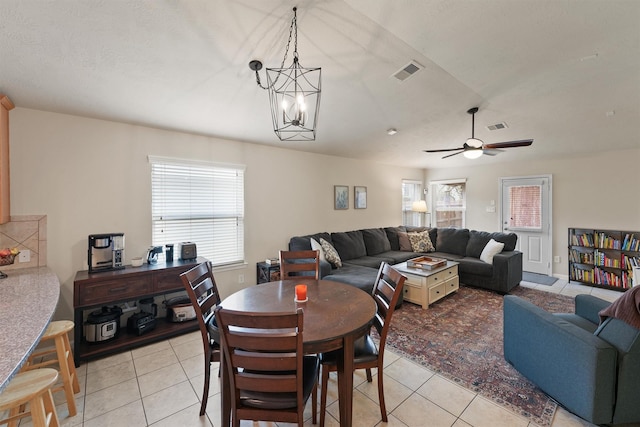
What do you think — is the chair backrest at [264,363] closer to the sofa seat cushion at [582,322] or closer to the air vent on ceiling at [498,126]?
the sofa seat cushion at [582,322]

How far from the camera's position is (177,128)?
10.6ft

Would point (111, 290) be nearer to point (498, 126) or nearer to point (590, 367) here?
point (590, 367)

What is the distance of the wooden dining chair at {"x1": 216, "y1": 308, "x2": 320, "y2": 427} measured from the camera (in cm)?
116

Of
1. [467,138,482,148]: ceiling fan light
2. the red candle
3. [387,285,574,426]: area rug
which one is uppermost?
[467,138,482,148]: ceiling fan light

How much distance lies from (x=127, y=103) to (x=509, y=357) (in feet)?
14.2

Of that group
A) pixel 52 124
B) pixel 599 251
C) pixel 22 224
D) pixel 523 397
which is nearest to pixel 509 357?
pixel 523 397

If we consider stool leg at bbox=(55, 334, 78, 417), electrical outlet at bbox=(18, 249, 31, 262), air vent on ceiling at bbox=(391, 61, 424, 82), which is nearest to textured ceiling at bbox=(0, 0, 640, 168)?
air vent on ceiling at bbox=(391, 61, 424, 82)

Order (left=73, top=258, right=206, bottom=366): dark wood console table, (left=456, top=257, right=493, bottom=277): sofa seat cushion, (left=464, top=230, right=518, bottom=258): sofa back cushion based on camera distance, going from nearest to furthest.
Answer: (left=73, top=258, right=206, bottom=366): dark wood console table → (left=456, top=257, right=493, bottom=277): sofa seat cushion → (left=464, top=230, right=518, bottom=258): sofa back cushion

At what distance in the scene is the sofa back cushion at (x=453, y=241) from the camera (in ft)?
16.8

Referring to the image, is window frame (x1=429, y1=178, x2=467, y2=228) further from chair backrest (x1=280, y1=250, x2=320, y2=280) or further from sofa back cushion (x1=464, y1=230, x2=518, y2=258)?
chair backrest (x1=280, y1=250, x2=320, y2=280)

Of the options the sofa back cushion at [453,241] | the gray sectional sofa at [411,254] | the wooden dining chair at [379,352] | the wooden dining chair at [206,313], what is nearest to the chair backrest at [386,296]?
the wooden dining chair at [379,352]

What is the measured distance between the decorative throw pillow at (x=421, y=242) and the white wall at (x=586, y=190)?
168cm

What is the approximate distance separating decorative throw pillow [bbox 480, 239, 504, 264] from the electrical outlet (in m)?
5.92

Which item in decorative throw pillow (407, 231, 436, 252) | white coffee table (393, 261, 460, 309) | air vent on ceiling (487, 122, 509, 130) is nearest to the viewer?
white coffee table (393, 261, 460, 309)
